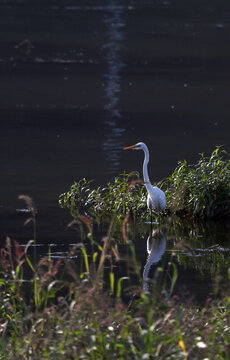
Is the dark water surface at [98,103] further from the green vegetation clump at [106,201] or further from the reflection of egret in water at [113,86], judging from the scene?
the green vegetation clump at [106,201]

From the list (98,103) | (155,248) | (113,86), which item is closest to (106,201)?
(155,248)

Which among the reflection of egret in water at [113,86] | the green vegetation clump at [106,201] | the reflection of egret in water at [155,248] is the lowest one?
the reflection of egret in water at [113,86]

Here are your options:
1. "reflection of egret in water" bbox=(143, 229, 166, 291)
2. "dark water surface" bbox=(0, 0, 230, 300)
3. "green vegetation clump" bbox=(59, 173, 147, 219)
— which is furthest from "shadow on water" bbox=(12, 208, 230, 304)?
"green vegetation clump" bbox=(59, 173, 147, 219)

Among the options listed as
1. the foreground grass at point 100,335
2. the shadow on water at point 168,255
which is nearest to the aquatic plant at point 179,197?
the shadow on water at point 168,255

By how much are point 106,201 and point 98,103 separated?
1205 cm

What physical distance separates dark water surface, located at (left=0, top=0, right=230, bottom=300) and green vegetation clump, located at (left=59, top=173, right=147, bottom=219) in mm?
306

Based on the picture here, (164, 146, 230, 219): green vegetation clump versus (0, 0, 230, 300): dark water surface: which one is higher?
(164, 146, 230, 219): green vegetation clump

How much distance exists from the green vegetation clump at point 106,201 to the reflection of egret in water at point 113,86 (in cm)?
205

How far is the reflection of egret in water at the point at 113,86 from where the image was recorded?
57.2 feet

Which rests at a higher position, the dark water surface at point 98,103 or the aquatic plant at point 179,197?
the aquatic plant at point 179,197

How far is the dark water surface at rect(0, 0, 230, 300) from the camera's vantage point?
14.7 meters

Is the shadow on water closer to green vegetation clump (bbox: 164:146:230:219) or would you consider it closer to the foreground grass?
green vegetation clump (bbox: 164:146:230:219)

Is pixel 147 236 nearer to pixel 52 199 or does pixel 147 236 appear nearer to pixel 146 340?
pixel 52 199

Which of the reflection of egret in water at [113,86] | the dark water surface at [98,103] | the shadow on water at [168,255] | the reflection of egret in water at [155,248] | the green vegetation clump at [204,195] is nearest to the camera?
the shadow on water at [168,255]
